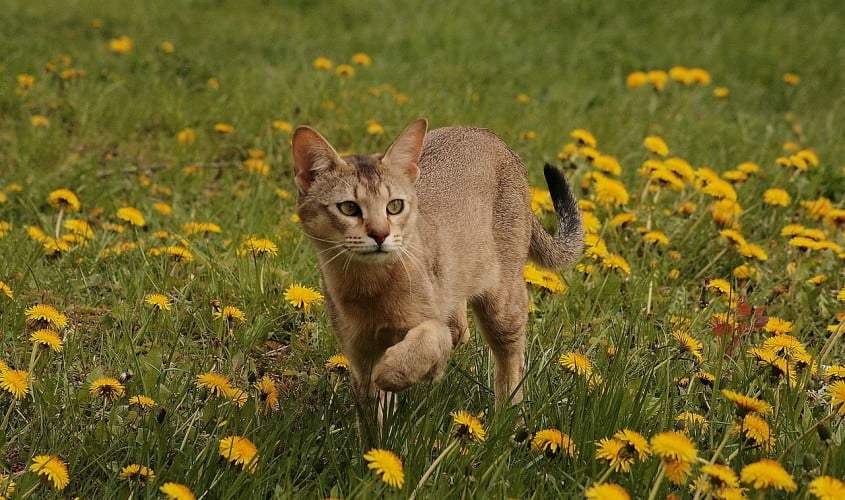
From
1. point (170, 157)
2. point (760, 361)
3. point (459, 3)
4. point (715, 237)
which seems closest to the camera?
point (760, 361)

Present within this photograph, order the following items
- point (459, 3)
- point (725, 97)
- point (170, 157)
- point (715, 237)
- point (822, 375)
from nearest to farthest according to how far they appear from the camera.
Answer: point (822, 375) → point (715, 237) → point (170, 157) → point (725, 97) → point (459, 3)

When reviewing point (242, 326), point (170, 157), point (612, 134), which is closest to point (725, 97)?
point (612, 134)

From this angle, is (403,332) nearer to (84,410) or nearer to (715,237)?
(84,410)

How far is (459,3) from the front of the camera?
1097cm

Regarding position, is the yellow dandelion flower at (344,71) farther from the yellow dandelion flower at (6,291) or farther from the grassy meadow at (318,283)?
the yellow dandelion flower at (6,291)

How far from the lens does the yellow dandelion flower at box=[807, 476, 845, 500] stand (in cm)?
259

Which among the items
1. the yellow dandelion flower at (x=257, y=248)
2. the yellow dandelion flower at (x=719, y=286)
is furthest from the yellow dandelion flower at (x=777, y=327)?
the yellow dandelion flower at (x=257, y=248)

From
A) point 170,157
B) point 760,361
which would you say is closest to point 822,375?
point 760,361

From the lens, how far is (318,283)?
184 inches

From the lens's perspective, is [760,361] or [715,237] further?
[715,237]

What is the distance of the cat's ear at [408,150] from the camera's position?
3680mm

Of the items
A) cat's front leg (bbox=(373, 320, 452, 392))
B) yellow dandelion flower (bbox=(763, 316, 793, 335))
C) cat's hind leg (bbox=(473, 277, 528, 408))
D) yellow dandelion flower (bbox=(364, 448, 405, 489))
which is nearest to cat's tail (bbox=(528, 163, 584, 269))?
cat's hind leg (bbox=(473, 277, 528, 408))

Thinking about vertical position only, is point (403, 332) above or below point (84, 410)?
above

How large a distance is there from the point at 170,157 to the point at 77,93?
3.48 ft
